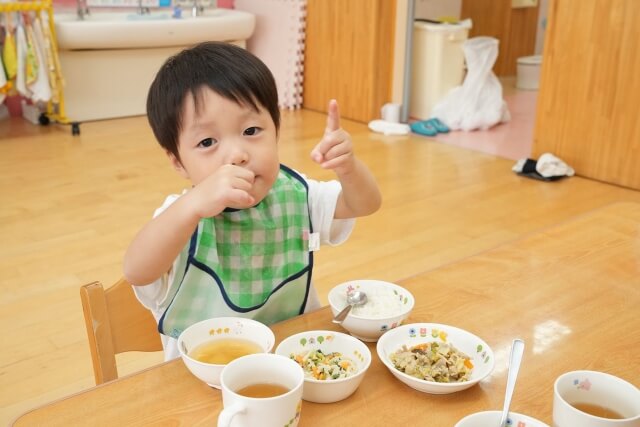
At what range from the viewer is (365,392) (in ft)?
2.50

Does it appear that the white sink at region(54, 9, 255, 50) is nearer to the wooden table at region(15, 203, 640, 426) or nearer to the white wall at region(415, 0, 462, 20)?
the white wall at region(415, 0, 462, 20)

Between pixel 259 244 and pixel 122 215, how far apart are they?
2077mm

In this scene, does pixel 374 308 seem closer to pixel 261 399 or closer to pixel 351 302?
pixel 351 302

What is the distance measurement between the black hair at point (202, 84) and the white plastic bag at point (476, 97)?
379cm

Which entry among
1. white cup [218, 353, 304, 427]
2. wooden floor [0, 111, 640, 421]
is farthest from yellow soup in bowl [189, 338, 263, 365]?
wooden floor [0, 111, 640, 421]

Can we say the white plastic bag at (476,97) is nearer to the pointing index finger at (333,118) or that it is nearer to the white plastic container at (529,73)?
the white plastic container at (529,73)

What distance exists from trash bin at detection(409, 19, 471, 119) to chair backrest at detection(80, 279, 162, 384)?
4112mm

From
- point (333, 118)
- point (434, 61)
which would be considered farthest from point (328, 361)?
point (434, 61)

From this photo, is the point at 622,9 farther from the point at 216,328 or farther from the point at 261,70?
the point at 216,328

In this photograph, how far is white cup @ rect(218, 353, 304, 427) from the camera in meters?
0.63

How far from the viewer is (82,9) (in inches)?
194

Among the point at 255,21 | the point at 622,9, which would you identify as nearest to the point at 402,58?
the point at 255,21

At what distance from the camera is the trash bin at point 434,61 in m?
4.75

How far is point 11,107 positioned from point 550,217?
394 centimetres
